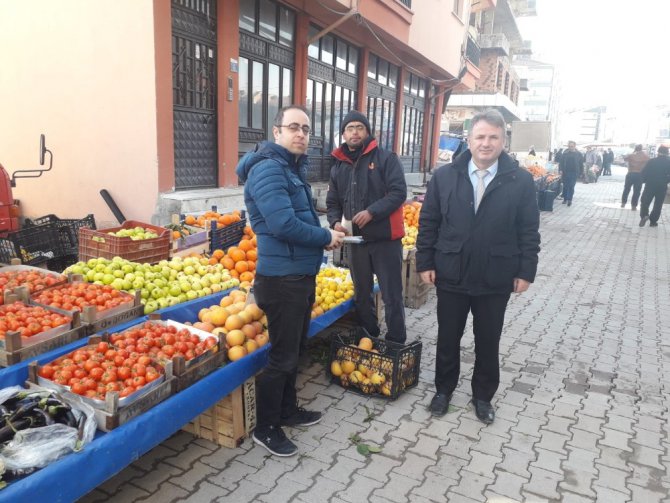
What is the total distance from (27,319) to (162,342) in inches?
35.6

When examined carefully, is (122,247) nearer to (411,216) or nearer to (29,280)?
(29,280)

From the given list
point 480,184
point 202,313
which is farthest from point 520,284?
point 202,313

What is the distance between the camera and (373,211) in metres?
4.15

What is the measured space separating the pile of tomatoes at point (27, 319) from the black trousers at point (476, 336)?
8.68 feet

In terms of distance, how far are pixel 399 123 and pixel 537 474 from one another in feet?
48.3

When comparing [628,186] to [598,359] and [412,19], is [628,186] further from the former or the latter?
[598,359]

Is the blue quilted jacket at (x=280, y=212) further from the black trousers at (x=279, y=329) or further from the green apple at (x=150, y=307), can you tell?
the green apple at (x=150, y=307)

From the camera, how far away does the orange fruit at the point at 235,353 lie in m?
3.36

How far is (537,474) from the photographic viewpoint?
10.3 ft

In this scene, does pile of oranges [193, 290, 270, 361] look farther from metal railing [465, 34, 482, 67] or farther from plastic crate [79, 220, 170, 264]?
metal railing [465, 34, 482, 67]

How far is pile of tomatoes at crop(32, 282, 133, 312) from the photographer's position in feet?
12.2

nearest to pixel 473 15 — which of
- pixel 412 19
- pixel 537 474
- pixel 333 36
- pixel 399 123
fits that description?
pixel 399 123

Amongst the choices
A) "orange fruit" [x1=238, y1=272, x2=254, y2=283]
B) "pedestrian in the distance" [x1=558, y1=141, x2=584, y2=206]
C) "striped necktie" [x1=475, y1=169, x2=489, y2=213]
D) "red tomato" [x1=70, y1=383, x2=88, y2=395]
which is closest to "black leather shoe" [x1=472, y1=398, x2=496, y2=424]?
"striped necktie" [x1=475, y1=169, x2=489, y2=213]

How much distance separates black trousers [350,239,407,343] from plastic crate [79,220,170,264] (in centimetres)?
224
